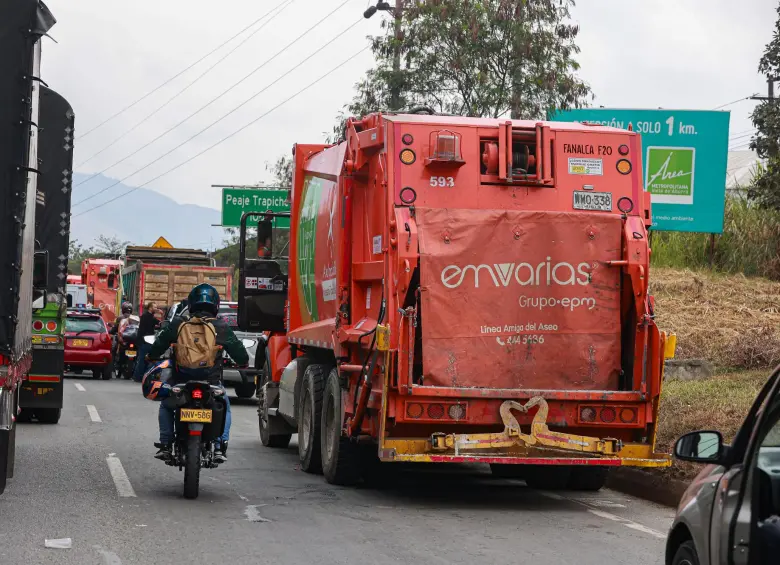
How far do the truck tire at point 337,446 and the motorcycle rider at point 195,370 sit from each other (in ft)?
3.22

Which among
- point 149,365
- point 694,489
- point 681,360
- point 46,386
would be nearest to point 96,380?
point 46,386

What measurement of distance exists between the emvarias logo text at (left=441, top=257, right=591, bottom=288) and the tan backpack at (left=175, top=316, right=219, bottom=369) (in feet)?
7.54

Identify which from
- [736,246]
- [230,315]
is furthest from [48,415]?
[736,246]

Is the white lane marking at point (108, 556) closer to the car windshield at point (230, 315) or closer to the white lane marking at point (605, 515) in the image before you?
the white lane marking at point (605, 515)

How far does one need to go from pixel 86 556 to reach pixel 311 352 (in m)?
5.84

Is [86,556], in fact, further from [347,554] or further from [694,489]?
[694,489]

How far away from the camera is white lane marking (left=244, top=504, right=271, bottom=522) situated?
32.8ft

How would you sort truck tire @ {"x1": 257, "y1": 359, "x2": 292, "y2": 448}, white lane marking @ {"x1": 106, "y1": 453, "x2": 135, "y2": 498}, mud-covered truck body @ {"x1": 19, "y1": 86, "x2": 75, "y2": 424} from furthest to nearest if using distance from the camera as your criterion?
truck tire @ {"x1": 257, "y1": 359, "x2": 292, "y2": 448} → mud-covered truck body @ {"x1": 19, "y1": 86, "x2": 75, "y2": 424} → white lane marking @ {"x1": 106, "y1": 453, "x2": 135, "y2": 498}

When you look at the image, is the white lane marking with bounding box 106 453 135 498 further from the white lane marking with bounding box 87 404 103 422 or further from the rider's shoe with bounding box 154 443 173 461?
the white lane marking with bounding box 87 404 103 422

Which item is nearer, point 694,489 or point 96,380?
point 694,489

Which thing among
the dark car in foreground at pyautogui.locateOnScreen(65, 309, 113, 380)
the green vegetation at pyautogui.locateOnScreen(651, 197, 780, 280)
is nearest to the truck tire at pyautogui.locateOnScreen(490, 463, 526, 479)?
the green vegetation at pyautogui.locateOnScreen(651, 197, 780, 280)

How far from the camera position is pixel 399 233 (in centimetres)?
1068

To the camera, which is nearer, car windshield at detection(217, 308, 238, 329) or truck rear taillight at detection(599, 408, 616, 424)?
truck rear taillight at detection(599, 408, 616, 424)

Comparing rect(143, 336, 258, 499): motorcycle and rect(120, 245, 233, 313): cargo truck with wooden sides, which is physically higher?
rect(120, 245, 233, 313): cargo truck with wooden sides
